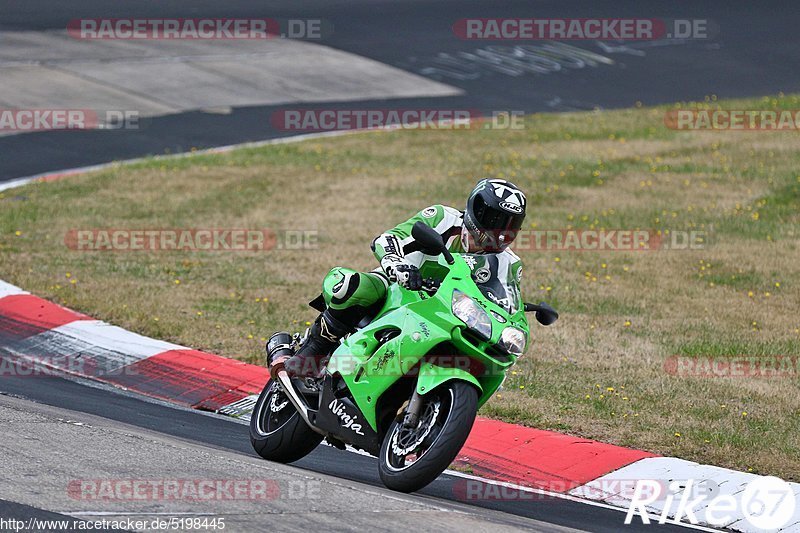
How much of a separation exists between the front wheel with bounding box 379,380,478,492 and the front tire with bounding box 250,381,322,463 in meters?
0.91

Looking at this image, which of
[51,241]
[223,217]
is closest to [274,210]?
[223,217]

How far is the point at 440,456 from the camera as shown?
6.64m

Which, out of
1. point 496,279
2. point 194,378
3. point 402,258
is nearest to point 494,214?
point 496,279

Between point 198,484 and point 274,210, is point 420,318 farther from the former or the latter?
point 274,210

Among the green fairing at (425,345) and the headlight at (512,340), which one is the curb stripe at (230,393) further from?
the headlight at (512,340)

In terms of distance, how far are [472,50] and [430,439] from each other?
78.7 ft

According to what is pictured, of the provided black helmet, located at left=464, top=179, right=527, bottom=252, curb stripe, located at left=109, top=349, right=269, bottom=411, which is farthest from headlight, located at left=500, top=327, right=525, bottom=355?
curb stripe, located at left=109, top=349, right=269, bottom=411

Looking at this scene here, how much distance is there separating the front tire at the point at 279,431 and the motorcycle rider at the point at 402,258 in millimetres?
283

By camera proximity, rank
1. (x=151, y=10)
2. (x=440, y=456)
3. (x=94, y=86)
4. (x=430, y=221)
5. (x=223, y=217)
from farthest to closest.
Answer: (x=151, y=10), (x=94, y=86), (x=223, y=217), (x=430, y=221), (x=440, y=456)

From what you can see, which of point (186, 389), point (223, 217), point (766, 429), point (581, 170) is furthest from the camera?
point (581, 170)

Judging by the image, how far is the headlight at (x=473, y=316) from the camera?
6684 mm

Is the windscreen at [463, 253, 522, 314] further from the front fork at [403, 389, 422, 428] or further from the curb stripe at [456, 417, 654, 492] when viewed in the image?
the curb stripe at [456, 417, 654, 492]

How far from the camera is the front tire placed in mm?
7887

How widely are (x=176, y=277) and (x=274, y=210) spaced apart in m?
3.71
